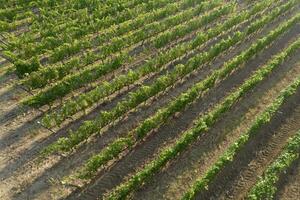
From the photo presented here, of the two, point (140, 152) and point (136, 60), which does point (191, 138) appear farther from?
point (136, 60)

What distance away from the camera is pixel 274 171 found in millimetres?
17422

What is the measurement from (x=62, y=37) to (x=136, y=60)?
483cm

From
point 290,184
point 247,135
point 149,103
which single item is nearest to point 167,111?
point 149,103

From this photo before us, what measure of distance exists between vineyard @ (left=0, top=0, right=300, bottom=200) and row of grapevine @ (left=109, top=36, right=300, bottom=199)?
6cm

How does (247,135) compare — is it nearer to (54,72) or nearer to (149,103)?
(149,103)

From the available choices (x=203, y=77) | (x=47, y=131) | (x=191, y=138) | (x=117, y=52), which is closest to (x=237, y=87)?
(x=203, y=77)

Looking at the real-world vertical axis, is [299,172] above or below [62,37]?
below

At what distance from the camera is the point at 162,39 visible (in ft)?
85.6

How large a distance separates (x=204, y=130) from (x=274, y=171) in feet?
11.4

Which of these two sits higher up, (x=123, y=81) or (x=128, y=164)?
(x=123, y=81)

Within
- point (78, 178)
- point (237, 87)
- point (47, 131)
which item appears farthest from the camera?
point (237, 87)

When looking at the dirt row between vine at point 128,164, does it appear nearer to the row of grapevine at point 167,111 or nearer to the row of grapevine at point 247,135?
the row of grapevine at point 167,111

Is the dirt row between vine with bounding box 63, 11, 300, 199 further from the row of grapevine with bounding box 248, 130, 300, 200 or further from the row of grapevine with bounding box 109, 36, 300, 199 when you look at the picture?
the row of grapevine with bounding box 248, 130, 300, 200

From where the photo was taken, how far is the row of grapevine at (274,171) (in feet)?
54.5
